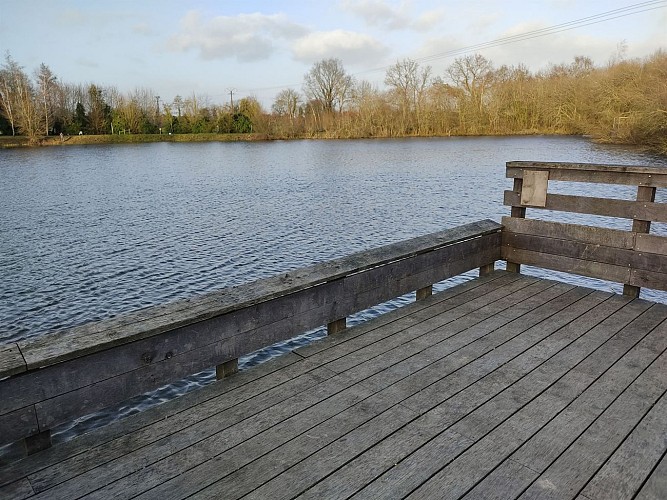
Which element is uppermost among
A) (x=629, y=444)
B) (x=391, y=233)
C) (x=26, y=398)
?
(x=26, y=398)

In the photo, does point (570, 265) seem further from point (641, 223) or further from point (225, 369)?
point (225, 369)

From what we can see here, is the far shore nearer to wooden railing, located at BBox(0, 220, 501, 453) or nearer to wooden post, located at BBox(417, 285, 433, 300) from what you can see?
wooden post, located at BBox(417, 285, 433, 300)

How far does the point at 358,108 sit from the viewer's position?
7138cm

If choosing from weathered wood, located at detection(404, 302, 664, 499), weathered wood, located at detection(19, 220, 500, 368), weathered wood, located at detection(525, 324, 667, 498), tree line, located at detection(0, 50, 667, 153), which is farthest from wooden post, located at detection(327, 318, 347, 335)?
tree line, located at detection(0, 50, 667, 153)

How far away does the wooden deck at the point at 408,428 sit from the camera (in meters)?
2.13

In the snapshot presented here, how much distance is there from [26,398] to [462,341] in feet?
8.48

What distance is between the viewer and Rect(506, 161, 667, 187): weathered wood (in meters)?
4.12

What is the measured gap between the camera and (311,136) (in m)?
69.2

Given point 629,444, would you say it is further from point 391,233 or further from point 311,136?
point 311,136

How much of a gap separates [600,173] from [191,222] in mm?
13161

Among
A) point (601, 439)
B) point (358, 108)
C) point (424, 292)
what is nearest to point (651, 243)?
point (424, 292)

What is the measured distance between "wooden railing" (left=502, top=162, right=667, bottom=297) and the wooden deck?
0.79 metres

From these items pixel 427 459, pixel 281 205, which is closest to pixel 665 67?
pixel 281 205

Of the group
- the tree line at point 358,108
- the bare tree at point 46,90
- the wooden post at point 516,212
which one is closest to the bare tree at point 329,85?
the tree line at point 358,108
